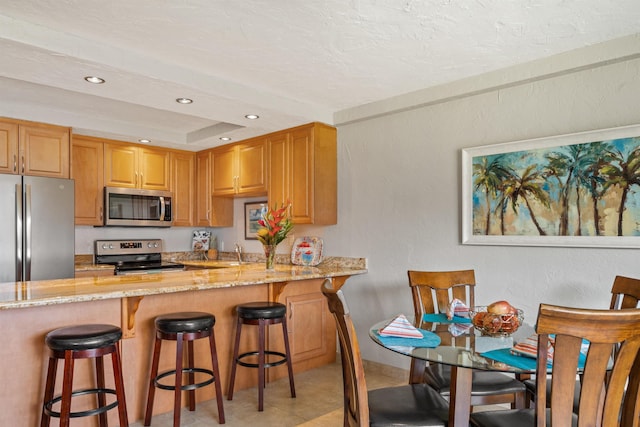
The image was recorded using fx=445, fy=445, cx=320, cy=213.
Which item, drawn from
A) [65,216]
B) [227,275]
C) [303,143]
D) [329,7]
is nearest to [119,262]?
[65,216]

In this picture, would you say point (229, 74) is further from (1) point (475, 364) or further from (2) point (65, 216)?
(1) point (475, 364)

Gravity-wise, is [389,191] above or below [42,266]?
above

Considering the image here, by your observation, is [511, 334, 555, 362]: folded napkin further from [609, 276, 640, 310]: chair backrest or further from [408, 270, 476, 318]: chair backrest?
[408, 270, 476, 318]: chair backrest

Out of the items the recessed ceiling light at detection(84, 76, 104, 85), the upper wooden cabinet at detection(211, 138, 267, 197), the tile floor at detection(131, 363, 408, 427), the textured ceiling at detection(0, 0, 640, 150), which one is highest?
the textured ceiling at detection(0, 0, 640, 150)

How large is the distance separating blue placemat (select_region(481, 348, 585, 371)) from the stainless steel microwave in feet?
13.9

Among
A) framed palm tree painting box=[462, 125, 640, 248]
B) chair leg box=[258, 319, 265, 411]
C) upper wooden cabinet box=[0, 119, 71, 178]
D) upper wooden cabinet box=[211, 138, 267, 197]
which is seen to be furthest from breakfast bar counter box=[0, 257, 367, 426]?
upper wooden cabinet box=[0, 119, 71, 178]

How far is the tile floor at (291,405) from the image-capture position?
2.83 m

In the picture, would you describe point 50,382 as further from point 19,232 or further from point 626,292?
point 626,292

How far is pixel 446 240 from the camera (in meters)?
3.42

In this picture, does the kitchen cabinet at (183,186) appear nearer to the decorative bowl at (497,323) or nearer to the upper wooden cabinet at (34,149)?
the upper wooden cabinet at (34,149)

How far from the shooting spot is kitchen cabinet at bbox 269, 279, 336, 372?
12.0 ft

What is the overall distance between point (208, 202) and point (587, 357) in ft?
15.1

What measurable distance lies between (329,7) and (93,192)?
358 cm

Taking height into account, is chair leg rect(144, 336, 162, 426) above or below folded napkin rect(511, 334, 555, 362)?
below
